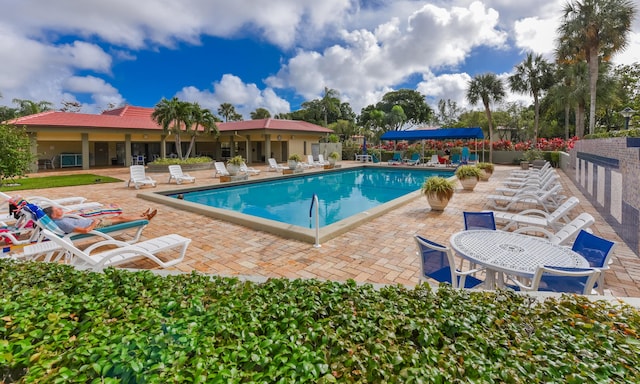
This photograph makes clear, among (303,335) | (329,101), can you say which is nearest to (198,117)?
(303,335)

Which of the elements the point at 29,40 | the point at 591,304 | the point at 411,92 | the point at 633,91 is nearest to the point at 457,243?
the point at 591,304

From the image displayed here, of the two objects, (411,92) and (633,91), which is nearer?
(633,91)

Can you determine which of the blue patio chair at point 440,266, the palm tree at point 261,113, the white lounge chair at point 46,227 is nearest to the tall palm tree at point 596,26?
the blue patio chair at point 440,266

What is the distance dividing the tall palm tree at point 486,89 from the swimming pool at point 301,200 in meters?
9.89

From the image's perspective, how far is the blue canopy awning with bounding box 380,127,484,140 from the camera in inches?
802

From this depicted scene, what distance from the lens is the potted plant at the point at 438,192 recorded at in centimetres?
778

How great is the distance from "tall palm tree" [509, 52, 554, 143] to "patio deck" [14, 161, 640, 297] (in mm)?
25168

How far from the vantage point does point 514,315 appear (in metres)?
2.12

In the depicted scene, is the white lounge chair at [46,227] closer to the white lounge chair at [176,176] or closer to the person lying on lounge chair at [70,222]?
the person lying on lounge chair at [70,222]

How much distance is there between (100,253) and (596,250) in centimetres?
606

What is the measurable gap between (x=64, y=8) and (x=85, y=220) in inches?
423

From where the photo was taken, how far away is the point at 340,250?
17.3 feet

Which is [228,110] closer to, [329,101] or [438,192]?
[329,101]

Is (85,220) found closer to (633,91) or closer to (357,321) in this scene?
(357,321)
